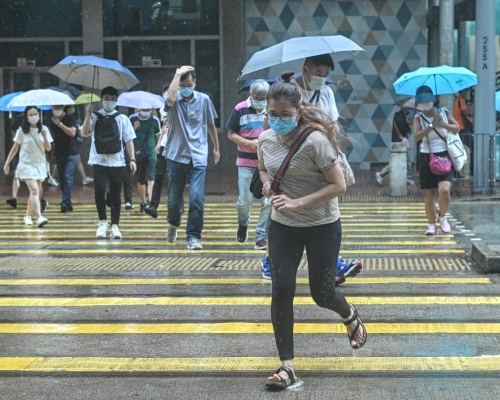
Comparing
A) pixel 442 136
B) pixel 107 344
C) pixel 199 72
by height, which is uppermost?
pixel 199 72

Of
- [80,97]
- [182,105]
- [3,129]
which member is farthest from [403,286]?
[3,129]

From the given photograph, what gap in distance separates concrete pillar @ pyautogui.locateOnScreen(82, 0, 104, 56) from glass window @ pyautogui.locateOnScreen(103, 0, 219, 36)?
25 cm

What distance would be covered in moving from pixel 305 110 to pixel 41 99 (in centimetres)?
902

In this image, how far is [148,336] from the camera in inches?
248

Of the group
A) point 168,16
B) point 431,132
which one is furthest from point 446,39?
point 431,132

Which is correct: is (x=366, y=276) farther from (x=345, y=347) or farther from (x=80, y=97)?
(x=80, y=97)

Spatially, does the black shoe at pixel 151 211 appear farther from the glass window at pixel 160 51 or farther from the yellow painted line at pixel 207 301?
the glass window at pixel 160 51

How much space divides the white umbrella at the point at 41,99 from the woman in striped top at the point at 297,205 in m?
8.59

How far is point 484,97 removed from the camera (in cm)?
1639

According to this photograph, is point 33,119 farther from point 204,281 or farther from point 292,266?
point 292,266

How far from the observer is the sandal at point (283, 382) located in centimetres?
495

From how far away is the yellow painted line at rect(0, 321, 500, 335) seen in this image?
6.31m

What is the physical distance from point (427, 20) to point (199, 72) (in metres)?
5.47

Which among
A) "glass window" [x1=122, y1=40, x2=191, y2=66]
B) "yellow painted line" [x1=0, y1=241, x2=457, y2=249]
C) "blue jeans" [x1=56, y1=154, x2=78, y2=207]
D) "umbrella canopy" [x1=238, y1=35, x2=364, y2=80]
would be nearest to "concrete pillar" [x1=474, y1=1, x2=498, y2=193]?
"yellow painted line" [x1=0, y1=241, x2=457, y2=249]
